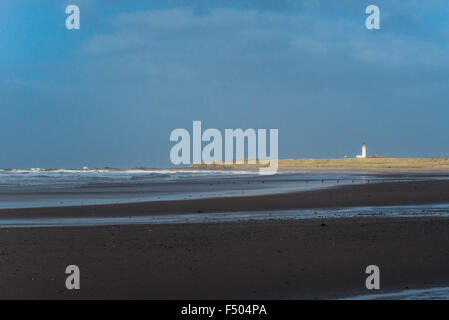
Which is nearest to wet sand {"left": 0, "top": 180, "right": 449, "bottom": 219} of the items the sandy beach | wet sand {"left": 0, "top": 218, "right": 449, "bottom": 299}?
the sandy beach

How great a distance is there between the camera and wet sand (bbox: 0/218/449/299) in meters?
8.03

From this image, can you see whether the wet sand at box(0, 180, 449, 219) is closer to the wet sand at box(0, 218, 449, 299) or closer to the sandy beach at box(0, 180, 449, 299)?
Answer: the sandy beach at box(0, 180, 449, 299)

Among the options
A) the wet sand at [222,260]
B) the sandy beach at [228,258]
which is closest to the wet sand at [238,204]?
the sandy beach at [228,258]

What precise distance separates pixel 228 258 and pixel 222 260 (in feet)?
0.63

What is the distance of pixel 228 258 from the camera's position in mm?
10047

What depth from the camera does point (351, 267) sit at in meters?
9.32

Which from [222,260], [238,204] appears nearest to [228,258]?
[222,260]

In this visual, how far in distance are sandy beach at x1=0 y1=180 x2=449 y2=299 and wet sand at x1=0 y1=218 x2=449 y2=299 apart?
0.02 meters

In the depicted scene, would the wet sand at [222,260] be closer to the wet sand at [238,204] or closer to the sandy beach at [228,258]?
the sandy beach at [228,258]

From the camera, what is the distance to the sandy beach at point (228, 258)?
805 cm

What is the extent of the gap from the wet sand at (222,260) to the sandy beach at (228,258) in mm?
16
